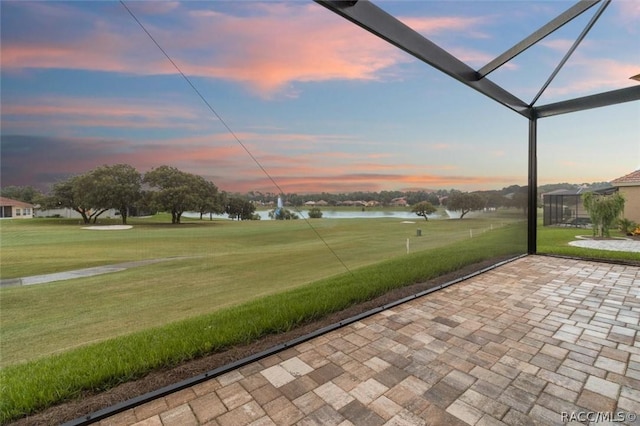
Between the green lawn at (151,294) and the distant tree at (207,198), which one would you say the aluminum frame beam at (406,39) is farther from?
the green lawn at (151,294)

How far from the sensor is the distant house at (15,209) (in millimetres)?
1515

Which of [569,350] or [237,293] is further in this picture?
[237,293]

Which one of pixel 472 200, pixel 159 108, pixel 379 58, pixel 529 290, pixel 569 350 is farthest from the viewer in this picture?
pixel 472 200

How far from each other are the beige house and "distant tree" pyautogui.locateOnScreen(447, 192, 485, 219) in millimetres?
7967

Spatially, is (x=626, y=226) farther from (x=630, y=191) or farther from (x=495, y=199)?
(x=495, y=199)

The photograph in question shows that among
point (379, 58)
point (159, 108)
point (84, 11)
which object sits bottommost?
point (159, 108)

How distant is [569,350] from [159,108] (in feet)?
11.4

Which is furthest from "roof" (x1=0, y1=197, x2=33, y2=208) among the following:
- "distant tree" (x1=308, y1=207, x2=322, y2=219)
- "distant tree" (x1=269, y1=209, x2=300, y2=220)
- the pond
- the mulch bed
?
"distant tree" (x1=308, y1=207, x2=322, y2=219)

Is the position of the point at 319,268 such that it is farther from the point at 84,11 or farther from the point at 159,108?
the point at 84,11

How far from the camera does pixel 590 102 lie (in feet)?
15.6

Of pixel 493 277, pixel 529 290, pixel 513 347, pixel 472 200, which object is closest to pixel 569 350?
pixel 513 347

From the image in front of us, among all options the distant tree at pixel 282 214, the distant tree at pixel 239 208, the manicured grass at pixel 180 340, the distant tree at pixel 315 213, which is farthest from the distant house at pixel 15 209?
the distant tree at pixel 315 213

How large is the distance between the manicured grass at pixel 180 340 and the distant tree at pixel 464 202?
1433 mm

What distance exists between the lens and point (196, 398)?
5.39ft
